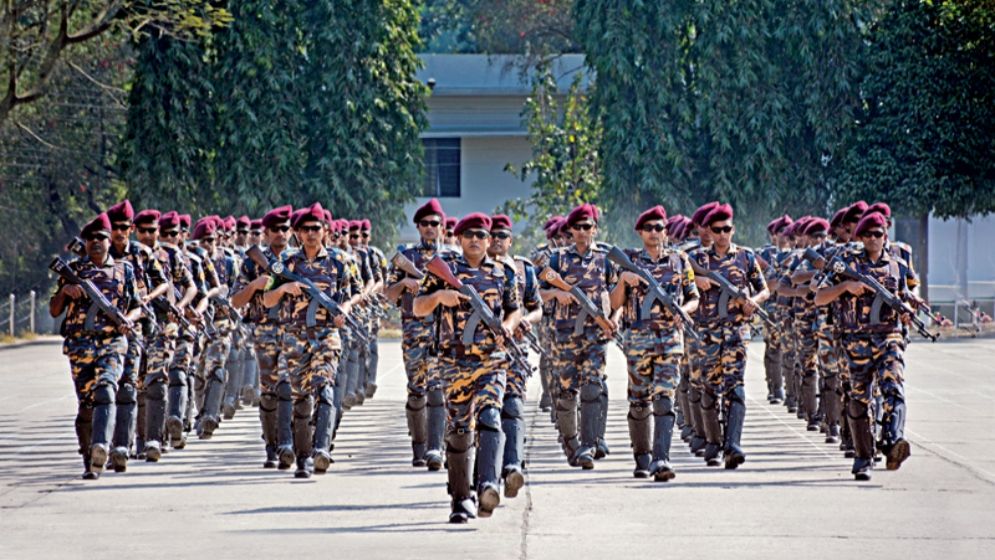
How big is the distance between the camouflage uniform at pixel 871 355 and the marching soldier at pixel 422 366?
3.24 metres

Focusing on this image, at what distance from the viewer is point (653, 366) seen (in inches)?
598

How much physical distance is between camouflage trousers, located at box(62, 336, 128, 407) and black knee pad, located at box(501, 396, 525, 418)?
144 inches

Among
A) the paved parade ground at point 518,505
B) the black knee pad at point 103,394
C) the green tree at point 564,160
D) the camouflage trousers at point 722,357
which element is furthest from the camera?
the green tree at point 564,160

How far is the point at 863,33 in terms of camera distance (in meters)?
46.2

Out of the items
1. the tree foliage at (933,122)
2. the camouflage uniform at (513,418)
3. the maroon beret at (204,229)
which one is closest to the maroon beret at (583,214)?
the camouflage uniform at (513,418)

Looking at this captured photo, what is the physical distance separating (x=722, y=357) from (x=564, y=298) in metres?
1.44

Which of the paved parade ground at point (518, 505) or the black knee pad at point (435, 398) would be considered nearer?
the paved parade ground at point (518, 505)

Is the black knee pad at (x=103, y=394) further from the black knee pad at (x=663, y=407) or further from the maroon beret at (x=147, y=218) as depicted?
the black knee pad at (x=663, y=407)

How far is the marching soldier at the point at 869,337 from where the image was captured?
15.2 meters

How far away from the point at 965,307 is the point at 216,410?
3039cm

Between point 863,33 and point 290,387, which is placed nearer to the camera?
point 290,387

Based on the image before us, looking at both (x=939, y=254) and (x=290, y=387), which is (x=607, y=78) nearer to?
(x=939, y=254)

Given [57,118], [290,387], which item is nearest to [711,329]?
[290,387]

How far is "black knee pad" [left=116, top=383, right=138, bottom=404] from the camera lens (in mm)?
15328
